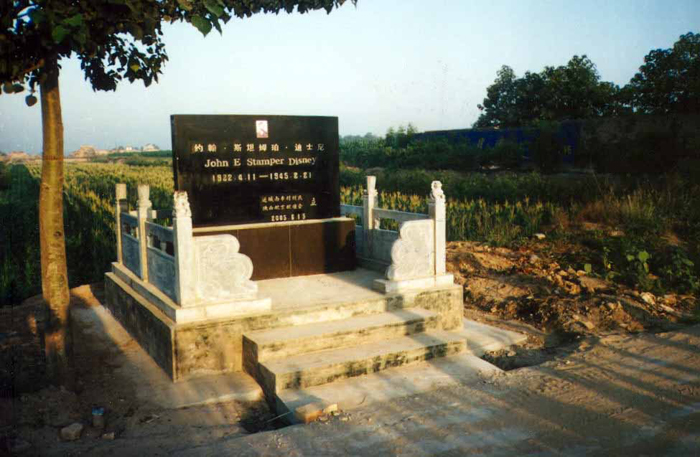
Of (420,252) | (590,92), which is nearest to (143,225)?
(420,252)

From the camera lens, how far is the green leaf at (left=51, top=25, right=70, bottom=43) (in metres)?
3.54

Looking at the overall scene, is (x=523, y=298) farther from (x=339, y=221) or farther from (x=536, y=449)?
(x=536, y=449)

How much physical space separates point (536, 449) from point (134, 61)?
4209 mm

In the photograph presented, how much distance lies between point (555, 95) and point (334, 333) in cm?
3076

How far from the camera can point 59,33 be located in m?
3.56

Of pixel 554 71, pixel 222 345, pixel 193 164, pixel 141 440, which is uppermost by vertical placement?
pixel 554 71

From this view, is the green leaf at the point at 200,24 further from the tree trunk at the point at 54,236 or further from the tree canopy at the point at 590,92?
the tree canopy at the point at 590,92

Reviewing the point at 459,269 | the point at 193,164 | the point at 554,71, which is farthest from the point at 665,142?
the point at 193,164

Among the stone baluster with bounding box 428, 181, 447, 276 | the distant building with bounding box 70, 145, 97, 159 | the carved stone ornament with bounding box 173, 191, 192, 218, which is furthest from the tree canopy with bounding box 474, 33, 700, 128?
the distant building with bounding box 70, 145, 97, 159

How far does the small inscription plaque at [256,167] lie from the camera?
21.4 ft

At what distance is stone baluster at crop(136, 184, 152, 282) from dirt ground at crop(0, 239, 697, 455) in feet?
2.85

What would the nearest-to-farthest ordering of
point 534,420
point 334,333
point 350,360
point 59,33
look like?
point 59,33 < point 534,420 < point 350,360 < point 334,333

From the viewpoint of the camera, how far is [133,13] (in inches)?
153

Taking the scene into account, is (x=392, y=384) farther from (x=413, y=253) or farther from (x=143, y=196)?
(x=143, y=196)
